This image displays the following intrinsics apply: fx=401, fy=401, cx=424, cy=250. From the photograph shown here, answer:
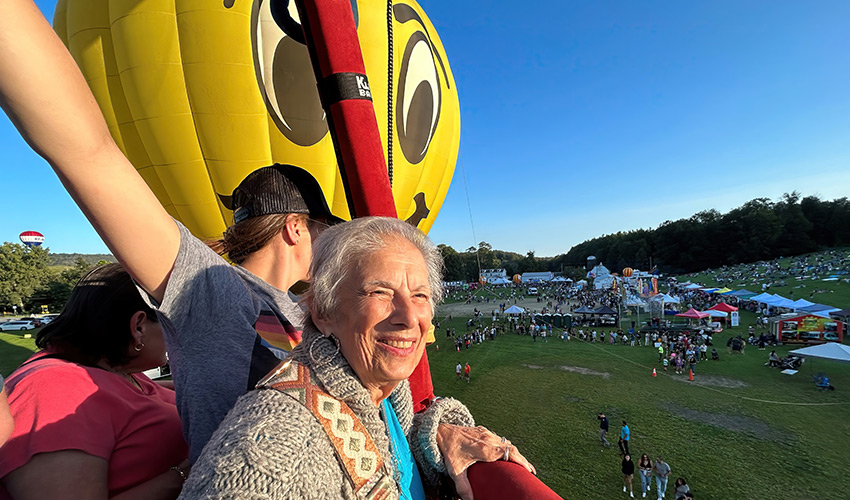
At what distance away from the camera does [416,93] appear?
402 cm

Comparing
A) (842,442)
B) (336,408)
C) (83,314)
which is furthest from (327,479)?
(842,442)

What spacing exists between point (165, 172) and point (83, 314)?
9.70 ft

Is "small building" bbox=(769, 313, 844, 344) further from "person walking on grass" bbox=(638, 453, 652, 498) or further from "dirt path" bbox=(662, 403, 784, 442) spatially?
"person walking on grass" bbox=(638, 453, 652, 498)

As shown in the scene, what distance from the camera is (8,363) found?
561 inches

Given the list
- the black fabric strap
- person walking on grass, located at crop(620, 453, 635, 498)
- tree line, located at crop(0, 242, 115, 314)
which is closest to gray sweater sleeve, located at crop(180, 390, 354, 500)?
the black fabric strap

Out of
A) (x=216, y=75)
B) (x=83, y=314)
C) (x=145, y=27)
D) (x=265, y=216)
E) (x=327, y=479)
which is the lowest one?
(x=327, y=479)

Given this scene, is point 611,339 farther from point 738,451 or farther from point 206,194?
point 206,194

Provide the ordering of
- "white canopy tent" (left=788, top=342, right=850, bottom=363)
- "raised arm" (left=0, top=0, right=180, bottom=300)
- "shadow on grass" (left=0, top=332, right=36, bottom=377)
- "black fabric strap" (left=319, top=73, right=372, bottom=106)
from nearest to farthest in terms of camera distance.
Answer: "raised arm" (left=0, top=0, right=180, bottom=300) < "black fabric strap" (left=319, top=73, right=372, bottom=106) < "white canopy tent" (left=788, top=342, right=850, bottom=363) < "shadow on grass" (left=0, top=332, right=36, bottom=377)

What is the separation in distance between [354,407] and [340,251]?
1.31 feet

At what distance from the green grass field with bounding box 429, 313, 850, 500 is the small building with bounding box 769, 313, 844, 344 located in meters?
3.00

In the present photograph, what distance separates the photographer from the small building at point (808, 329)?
16.3m

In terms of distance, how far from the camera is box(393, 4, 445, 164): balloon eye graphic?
12.7 feet

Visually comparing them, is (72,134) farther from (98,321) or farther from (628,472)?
(628,472)

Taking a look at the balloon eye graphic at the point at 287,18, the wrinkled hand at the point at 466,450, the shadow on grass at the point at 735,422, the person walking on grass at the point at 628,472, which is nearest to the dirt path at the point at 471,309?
the shadow on grass at the point at 735,422
